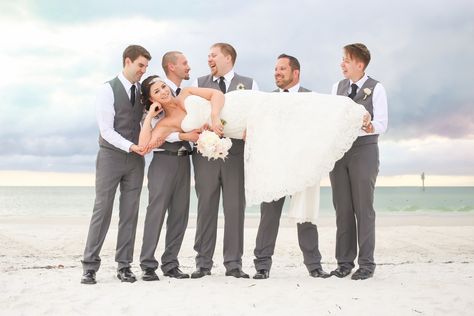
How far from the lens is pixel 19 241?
12242 millimetres

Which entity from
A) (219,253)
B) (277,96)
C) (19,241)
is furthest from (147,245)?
(19,241)

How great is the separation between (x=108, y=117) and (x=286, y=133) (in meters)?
1.68

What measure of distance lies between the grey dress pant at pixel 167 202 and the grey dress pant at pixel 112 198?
14 cm

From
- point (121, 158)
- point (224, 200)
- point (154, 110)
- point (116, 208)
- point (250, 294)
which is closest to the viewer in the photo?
point (250, 294)

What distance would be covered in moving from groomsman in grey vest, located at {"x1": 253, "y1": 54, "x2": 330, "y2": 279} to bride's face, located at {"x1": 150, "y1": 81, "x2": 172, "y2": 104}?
1161mm

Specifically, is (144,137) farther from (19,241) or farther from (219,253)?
(19,241)

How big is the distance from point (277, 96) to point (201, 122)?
762 millimetres

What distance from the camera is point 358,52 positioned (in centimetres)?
579

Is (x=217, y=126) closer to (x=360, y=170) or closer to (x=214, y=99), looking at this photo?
(x=214, y=99)

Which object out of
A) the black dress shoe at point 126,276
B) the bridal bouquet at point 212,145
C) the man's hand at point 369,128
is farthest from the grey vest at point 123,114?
the man's hand at point 369,128

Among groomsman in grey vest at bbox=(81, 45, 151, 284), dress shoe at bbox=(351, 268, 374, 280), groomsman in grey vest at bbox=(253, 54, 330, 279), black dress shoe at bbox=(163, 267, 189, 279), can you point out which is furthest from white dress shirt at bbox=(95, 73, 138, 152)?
dress shoe at bbox=(351, 268, 374, 280)

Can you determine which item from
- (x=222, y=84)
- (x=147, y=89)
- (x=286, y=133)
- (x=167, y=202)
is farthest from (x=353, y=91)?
(x=167, y=202)

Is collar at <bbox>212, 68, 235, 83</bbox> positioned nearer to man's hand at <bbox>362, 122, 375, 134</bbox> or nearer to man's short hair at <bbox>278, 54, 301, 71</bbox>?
man's short hair at <bbox>278, 54, 301, 71</bbox>

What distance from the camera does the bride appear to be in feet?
17.4
